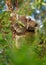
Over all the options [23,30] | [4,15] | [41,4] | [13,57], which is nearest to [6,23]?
[4,15]

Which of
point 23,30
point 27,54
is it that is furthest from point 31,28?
point 27,54

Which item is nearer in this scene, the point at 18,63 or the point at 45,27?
the point at 18,63

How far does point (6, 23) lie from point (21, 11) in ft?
0.62

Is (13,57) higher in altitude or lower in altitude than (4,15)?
higher

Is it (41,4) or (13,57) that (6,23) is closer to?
(41,4)

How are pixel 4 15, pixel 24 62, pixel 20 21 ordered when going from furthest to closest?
pixel 4 15, pixel 20 21, pixel 24 62

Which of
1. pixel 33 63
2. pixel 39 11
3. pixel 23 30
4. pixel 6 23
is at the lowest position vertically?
pixel 23 30

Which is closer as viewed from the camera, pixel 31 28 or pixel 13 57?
pixel 13 57

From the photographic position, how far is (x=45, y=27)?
1.43 meters

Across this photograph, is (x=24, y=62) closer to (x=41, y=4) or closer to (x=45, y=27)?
(x=45, y=27)

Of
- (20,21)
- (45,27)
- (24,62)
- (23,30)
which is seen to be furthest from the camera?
(23,30)

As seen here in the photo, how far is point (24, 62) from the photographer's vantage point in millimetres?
265

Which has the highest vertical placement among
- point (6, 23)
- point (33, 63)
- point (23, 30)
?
point (33, 63)

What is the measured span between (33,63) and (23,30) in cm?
169
